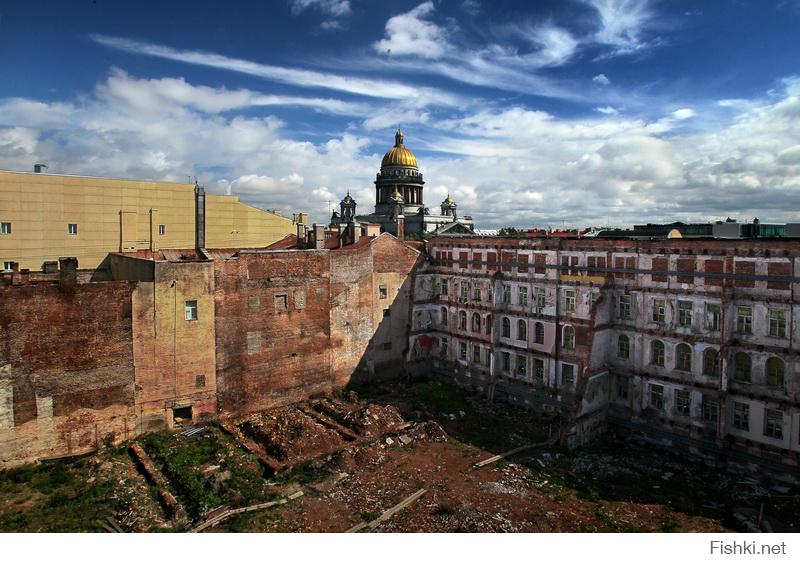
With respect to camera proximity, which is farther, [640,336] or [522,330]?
[522,330]

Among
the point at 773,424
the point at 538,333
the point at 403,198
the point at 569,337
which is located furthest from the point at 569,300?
the point at 403,198

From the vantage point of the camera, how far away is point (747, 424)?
2312cm

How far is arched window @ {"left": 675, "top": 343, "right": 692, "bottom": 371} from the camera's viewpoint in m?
25.0

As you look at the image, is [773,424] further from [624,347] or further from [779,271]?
[624,347]

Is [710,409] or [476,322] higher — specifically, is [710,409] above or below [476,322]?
below

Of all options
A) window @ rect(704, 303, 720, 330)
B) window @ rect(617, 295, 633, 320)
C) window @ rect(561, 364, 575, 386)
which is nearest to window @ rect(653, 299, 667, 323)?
window @ rect(617, 295, 633, 320)

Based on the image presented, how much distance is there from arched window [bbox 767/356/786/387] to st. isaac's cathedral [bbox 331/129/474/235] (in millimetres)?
51489

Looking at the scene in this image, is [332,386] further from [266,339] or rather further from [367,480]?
[367,480]

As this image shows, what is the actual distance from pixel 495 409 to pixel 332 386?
10017 millimetres

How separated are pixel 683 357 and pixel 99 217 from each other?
121 ft

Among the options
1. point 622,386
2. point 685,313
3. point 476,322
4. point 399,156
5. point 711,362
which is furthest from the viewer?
point 399,156

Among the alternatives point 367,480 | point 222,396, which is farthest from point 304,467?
point 222,396

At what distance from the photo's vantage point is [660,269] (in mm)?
25734

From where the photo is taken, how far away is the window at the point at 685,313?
24.8 meters
